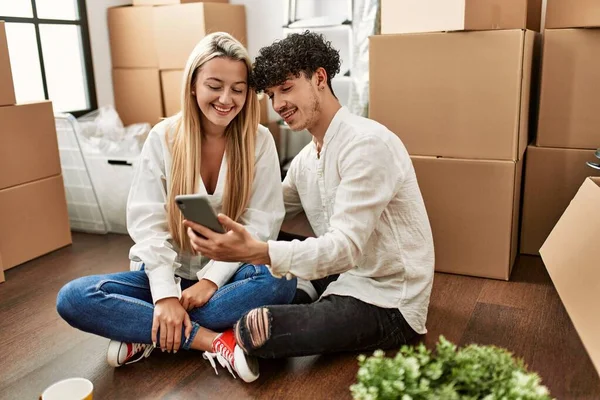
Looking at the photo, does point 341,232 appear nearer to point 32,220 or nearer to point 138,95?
point 32,220

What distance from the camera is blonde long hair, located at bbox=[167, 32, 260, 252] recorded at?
159 cm

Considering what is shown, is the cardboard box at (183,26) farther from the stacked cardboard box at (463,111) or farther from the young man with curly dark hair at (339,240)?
the young man with curly dark hair at (339,240)

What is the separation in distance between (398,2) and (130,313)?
136 cm

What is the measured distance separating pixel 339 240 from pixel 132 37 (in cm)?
241

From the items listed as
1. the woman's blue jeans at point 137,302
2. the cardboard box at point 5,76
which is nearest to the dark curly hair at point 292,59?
the woman's blue jeans at point 137,302

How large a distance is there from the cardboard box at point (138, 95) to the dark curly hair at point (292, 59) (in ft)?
6.20

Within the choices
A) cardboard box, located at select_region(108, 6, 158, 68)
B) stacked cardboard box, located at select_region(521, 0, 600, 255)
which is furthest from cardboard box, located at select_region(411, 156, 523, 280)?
cardboard box, located at select_region(108, 6, 158, 68)

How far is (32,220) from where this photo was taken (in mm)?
2447

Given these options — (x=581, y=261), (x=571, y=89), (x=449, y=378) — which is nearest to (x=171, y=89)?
(x=571, y=89)

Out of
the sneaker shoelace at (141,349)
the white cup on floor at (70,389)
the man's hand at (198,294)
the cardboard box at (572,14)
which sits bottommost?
the sneaker shoelace at (141,349)

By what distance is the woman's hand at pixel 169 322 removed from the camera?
1.53 m

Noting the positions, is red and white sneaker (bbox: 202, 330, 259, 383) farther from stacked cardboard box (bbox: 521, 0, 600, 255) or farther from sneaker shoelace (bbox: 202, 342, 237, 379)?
stacked cardboard box (bbox: 521, 0, 600, 255)

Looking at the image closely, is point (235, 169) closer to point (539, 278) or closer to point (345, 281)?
point (345, 281)

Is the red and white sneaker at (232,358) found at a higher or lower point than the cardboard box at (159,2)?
lower
